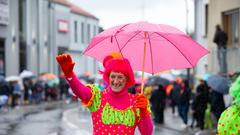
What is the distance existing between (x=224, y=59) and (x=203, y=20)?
10.2 m

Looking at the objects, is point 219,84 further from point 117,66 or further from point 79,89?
point 79,89

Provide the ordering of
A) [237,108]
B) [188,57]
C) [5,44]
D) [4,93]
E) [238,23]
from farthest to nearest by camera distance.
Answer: [5,44] < [4,93] < [238,23] < [188,57] < [237,108]

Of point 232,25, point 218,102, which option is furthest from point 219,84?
point 232,25

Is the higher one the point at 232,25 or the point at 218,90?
the point at 232,25

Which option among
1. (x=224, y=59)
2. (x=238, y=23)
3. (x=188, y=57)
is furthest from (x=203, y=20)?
(x=188, y=57)

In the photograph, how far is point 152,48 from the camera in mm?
5395

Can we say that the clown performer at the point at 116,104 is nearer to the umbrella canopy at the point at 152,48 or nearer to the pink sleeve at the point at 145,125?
the pink sleeve at the point at 145,125

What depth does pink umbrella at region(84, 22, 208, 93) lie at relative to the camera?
5.18m

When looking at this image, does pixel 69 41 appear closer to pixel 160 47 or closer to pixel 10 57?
pixel 10 57

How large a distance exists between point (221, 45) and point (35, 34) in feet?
90.4

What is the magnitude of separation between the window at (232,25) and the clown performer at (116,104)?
17.2 meters

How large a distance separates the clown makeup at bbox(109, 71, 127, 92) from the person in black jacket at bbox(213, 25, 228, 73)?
48.4 ft

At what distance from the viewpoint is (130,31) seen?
4871 millimetres

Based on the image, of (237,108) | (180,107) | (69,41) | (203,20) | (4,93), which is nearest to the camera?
(237,108)
